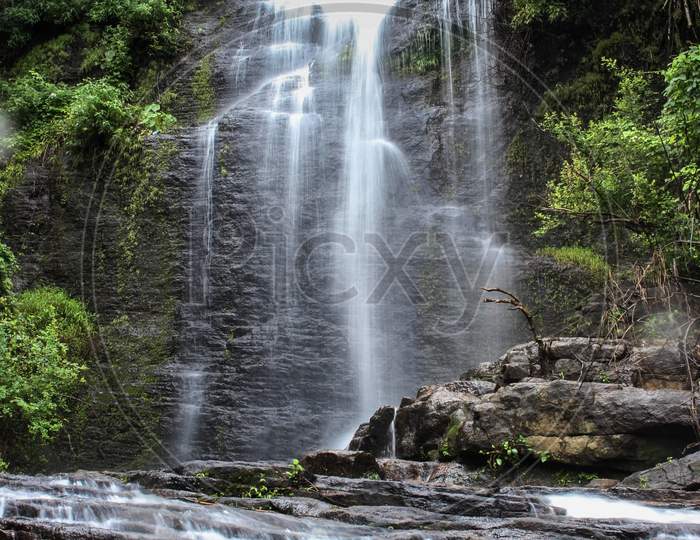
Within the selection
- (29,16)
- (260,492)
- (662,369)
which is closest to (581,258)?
(662,369)

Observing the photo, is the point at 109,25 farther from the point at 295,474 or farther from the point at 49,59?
the point at 295,474

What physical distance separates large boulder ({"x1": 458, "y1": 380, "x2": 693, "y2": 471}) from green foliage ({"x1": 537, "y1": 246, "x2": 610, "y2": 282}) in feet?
18.0

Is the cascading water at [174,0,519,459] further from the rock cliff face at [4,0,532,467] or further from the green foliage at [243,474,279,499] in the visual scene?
the green foliage at [243,474,279,499]

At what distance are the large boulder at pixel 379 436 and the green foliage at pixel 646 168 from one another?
369 centimetres

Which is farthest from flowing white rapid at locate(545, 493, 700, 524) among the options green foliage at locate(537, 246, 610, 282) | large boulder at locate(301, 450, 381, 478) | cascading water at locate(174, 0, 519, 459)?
green foliage at locate(537, 246, 610, 282)

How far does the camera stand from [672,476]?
24.2 feet

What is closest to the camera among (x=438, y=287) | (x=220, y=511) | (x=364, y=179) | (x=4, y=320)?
(x=220, y=511)

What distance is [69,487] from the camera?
6.79 meters

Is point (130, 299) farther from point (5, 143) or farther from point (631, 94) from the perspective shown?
point (631, 94)

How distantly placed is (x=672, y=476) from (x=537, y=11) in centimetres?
1153

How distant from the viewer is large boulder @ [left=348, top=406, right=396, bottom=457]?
32.8ft

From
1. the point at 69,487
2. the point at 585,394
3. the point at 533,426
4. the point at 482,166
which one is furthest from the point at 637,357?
the point at 482,166

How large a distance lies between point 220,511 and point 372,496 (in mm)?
1534

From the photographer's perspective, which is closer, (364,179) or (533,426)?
(533,426)
